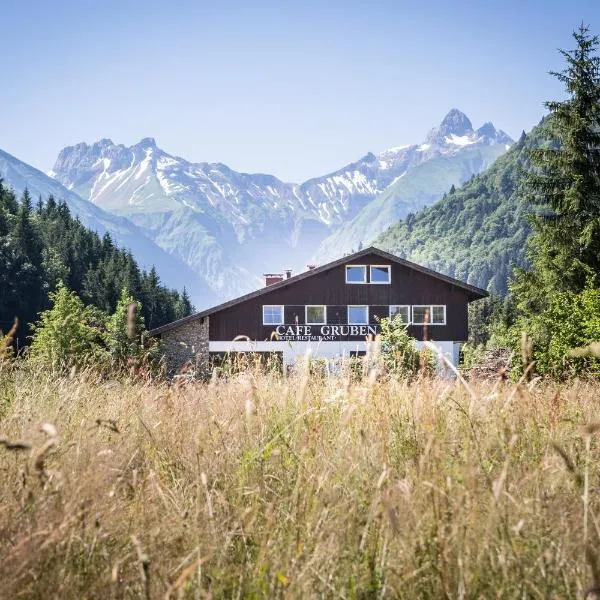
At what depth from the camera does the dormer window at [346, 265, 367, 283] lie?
152 ft

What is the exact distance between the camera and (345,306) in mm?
46156

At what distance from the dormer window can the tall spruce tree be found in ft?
67.1

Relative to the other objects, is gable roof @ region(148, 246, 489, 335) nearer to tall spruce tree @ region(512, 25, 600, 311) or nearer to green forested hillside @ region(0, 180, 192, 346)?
tall spruce tree @ region(512, 25, 600, 311)

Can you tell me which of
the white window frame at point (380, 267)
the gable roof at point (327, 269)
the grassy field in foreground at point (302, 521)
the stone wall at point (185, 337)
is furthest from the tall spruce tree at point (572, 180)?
the stone wall at point (185, 337)

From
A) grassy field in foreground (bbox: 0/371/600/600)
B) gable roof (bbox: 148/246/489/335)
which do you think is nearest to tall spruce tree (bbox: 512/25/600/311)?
gable roof (bbox: 148/246/489/335)

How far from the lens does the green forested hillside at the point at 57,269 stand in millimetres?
71625

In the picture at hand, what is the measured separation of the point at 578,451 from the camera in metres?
3.43

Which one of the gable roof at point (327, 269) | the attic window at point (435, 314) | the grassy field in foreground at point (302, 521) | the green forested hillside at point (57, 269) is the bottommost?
the grassy field in foreground at point (302, 521)

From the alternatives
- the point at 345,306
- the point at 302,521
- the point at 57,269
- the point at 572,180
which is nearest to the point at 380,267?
the point at 345,306

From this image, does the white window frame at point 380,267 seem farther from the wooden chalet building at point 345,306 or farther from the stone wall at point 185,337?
the stone wall at point 185,337

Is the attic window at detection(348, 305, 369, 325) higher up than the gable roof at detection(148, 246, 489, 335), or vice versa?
the gable roof at detection(148, 246, 489, 335)

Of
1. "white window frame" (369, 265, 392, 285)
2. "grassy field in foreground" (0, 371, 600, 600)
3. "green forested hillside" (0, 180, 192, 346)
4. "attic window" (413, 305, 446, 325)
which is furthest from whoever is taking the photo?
"green forested hillside" (0, 180, 192, 346)

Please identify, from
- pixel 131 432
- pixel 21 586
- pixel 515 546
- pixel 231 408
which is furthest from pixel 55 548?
pixel 231 408

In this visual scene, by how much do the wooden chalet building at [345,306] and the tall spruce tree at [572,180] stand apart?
19305mm
